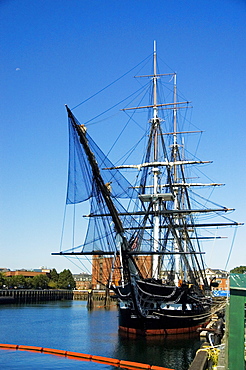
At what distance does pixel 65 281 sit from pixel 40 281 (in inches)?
440

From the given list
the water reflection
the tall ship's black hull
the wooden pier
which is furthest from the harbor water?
the wooden pier

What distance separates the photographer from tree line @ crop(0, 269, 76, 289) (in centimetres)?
11731

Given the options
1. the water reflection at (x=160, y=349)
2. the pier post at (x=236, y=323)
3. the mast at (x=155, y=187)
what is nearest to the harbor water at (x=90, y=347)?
the water reflection at (x=160, y=349)

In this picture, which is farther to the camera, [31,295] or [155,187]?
[31,295]

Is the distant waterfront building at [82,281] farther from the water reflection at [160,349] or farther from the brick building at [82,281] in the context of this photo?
the water reflection at [160,349]

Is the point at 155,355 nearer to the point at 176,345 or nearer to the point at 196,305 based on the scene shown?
the point at 176,345

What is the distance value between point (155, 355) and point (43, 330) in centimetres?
1641

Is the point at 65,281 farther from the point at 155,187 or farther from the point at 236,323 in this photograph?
the point at 236,323

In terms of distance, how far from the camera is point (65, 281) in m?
135

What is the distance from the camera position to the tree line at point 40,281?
117312mm

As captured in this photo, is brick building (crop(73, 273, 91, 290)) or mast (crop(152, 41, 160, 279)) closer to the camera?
mast (crop(152, 41, 160, 279))

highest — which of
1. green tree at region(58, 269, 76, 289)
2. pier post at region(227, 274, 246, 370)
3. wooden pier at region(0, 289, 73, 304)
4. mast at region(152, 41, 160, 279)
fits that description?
mast at region(152, 41, 160, 279)

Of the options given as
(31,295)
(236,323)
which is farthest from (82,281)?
(236,323)

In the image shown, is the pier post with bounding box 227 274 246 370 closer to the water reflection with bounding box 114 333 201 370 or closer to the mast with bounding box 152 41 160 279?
the water reflection with bounding box 114 333 201 370
